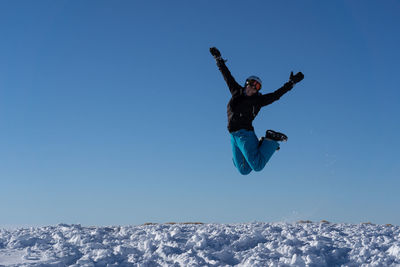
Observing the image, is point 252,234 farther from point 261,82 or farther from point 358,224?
point 358,224

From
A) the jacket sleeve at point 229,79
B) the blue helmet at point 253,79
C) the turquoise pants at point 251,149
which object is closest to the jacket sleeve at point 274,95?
the blue helmet at point 253,79

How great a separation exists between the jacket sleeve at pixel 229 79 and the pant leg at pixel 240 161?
891 mm

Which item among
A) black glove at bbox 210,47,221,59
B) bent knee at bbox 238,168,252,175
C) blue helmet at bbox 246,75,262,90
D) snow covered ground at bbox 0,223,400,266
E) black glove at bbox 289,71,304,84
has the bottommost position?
snow covered ground at bbox 0,223,400,266

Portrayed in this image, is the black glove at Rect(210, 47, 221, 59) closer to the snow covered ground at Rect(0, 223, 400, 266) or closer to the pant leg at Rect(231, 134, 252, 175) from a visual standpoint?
the pant leg at Rect(231, 134, 252, 175)

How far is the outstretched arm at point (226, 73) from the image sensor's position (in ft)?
21.4

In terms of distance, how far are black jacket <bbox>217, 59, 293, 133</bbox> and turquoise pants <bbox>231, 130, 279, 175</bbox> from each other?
0.15 metres

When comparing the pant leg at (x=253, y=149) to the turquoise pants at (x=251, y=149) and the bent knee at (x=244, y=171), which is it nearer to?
the turquoise pants at (x=251, y=149)

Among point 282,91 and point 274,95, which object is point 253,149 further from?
point 282,91

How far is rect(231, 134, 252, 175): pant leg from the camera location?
633 centimetres

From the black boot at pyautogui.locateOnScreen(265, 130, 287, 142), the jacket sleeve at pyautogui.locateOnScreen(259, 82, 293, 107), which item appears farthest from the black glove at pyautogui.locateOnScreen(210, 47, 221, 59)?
the black boot at pyautogui.locateOnScreen(265, 130, 287, 142)

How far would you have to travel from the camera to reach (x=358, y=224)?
8969 millimetres

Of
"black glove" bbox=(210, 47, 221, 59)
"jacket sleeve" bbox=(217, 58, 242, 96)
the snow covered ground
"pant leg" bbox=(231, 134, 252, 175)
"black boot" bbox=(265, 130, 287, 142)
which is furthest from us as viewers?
"black glove" bbox=(210, 47, 221, 59)

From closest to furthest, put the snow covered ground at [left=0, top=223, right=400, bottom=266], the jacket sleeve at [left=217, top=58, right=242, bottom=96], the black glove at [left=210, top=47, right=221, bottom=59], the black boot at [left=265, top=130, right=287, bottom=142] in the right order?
1. the snow covered ground at [left=0, top=223, right=400, bottom=266]
2. the black boot at [left=265, top=130, right=287, bottom=142]
3. the jacket sleeve at [left=217, top=58, right=242, bottom=96]
4. the black glove at [left=210, top=47, right=221, bottom=59]

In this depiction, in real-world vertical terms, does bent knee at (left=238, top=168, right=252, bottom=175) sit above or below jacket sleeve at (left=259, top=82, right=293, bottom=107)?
below
